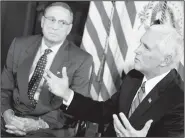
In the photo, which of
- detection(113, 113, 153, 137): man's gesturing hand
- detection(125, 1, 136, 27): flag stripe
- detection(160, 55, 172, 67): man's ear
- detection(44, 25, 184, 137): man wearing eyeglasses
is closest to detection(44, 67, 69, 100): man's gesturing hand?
detection(44, 25, 184, 137): man wearing eyeglasses

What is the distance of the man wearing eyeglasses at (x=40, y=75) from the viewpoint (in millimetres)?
1887

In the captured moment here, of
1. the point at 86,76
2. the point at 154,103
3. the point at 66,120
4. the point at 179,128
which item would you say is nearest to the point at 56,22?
the point at 86,76

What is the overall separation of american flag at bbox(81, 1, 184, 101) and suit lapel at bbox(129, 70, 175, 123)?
1.85ft

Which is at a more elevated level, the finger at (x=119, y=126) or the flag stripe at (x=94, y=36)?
the flag stripe at (x=94, y=36)

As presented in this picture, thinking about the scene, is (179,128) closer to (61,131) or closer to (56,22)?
(61,131)

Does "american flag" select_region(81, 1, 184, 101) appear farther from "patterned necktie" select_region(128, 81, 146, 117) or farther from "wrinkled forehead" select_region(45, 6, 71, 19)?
"patterned necktie" select_region(128, 81, 146, 117)

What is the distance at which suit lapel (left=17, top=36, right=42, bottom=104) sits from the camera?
1916 millimetres

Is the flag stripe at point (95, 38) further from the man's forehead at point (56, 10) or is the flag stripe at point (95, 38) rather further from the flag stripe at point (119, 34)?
the man's forehead at point (56, 10)

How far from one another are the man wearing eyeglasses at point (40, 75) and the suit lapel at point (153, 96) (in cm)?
47

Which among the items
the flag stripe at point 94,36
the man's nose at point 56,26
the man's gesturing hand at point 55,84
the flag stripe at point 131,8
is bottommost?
the man's gesturing hand at point 55,84

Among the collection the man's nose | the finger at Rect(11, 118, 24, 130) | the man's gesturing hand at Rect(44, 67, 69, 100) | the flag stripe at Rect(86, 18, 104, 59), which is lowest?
the finger at Rect(11, 118, 24, 130)

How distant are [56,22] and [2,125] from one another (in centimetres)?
75

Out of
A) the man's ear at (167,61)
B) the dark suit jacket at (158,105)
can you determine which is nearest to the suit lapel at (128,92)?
the dark suit jacket at (158,105)

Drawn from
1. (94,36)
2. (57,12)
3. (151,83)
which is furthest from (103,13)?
(151,83)
